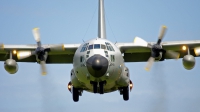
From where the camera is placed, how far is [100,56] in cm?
2541

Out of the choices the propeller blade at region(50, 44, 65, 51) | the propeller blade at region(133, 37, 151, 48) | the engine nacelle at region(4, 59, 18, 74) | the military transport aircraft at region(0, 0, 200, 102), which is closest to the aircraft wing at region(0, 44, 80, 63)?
the military transport aircraft at region(0, 0, 200, 102)

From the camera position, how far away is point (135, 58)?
1312 inches

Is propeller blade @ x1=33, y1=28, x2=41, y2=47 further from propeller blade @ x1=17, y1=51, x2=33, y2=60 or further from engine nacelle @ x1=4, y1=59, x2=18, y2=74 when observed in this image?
engine nacelle @ x1=4, y1=59, x2=18, y2=74

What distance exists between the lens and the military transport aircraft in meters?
25.8

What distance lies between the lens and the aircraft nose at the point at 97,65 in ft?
82.0

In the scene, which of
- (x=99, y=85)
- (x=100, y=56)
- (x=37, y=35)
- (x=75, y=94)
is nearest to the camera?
(x=100, y=56)

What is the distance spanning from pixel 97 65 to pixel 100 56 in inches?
27.1

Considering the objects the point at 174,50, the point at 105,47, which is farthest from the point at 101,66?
the point at 174,50

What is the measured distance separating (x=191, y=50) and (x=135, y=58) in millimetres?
3968

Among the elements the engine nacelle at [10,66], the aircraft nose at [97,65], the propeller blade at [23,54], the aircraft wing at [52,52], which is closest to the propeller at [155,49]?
the aircraft wing at [52,52]

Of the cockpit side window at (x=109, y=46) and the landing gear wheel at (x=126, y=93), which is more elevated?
the cockpit side window at (x=109, y=46)

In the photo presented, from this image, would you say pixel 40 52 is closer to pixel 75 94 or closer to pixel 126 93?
pixel 75 94

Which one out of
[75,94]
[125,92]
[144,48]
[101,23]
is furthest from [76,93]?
[101,23]

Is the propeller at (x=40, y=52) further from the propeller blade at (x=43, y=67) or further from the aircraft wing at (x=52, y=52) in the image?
the aircraft wing at (x=52, y=52)
